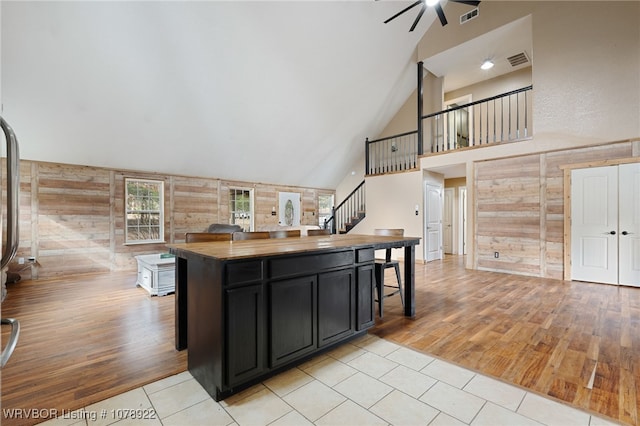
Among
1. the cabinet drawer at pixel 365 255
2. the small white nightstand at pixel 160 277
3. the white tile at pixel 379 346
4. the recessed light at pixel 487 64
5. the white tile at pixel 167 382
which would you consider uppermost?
the recessed light at pixel 487 64

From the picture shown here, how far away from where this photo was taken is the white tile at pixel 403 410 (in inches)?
68.2

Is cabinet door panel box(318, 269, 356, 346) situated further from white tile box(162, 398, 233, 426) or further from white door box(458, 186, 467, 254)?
white door box(458, 186, 467, 254)

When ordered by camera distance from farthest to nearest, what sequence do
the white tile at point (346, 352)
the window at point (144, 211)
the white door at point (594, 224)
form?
the window at point (144, 211)
the white door at point (594, 224)
the white tile at point (346, 352)

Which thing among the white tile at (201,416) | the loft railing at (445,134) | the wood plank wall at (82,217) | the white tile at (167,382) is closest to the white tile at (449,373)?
the white tile at (201,416)

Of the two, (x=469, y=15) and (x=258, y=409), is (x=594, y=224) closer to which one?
(x=469, y=15)

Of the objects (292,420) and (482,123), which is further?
(482,123)

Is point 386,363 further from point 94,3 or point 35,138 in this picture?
point 35,138

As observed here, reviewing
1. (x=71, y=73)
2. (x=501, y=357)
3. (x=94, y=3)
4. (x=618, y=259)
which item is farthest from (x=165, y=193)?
(x=618, y=259)

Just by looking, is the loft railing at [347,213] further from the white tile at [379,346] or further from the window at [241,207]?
the white tile at [379,346]

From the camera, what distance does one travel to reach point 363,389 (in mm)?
2025

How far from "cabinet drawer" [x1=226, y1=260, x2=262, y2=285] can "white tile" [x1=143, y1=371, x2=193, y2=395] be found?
3.06ft

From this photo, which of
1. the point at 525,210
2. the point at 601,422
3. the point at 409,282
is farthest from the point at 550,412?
the point at 525,210

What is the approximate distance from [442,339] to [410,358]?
1.76ft

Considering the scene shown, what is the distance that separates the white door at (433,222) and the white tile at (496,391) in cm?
498
